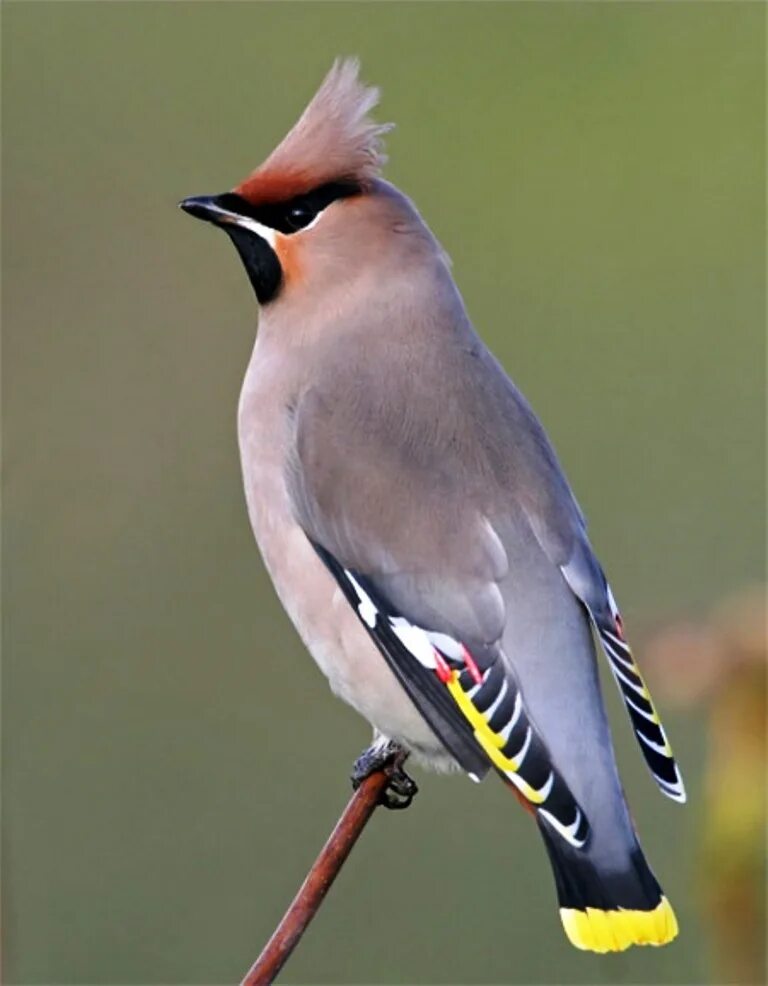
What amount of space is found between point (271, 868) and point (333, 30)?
3.25 m

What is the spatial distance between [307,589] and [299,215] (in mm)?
549

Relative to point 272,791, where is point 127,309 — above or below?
above

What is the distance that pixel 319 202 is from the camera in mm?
3217

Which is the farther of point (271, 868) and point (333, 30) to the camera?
point (333, 30)

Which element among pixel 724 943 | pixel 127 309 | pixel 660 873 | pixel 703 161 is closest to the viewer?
pixel 724 943

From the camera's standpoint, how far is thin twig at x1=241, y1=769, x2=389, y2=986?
201 cm

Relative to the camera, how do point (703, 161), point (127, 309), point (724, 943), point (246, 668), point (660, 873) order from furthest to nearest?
1. point (703, 161)
2. point (127, 309)
3. point (246, 668)
4. point (660, 873)
5. point (724, 943)

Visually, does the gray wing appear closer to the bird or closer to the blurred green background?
the bird

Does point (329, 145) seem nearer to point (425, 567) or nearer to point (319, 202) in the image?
point (319, 202)

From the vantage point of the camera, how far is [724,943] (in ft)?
5.86

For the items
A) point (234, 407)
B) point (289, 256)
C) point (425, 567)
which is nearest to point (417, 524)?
point (425, 567)

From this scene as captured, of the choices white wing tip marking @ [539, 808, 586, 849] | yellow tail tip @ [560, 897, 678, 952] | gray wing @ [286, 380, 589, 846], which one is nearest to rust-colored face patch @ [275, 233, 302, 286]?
gray wing @ [286, 380, 589, 846]

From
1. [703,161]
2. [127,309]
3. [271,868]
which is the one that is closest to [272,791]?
[271,868]

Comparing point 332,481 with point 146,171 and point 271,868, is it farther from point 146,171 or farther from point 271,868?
point 146,171
